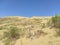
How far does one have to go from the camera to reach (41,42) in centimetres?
1127

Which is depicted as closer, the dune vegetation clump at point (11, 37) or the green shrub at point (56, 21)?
the dune vegetation clump at point (11, 37)

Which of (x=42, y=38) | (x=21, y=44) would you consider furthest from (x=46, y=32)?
(x=21, y=44)

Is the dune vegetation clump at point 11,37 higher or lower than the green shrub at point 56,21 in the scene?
lower

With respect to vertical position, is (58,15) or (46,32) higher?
(58,15)

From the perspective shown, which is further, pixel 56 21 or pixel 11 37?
pixel 56 21

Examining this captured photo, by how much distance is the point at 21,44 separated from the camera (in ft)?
38.3

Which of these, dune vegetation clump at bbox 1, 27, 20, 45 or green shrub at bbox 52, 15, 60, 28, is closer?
dune vegetation clump at bbox 1, 27, 20, 45

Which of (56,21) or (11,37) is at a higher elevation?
(56,21)

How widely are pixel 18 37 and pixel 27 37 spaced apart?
1.07 meters

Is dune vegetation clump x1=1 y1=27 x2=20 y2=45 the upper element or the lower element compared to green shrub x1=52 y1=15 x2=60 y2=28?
lower

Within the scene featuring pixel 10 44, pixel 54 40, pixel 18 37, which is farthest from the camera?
pixel 18 37

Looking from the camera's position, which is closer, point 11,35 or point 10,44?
point 10,44

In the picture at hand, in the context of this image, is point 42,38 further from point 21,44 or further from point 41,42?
point 21,44

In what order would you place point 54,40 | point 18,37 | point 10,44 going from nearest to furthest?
point 54,40 < point 10,44 < point 18,37
